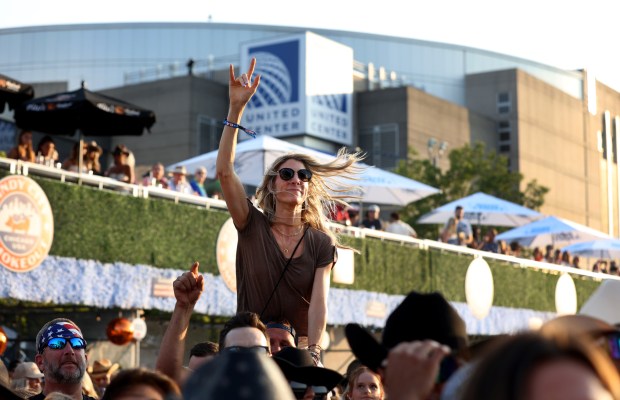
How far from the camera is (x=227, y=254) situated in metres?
17.7

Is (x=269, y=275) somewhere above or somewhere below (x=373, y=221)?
below

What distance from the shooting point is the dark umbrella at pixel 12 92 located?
17016 mm

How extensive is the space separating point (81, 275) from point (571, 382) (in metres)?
13.6

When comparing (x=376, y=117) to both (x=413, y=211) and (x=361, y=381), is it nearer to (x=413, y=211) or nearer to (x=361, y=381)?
(x=413, y=211)

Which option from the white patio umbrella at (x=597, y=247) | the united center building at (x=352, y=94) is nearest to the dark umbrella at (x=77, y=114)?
the white patio umbrella at (x=597, y=247)

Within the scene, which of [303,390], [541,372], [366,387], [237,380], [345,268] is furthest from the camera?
[345,268]

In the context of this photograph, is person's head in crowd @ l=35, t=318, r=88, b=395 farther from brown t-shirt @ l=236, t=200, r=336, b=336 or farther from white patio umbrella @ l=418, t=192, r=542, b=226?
white patio umbrella @ l=418, t=192, r=542, b=226

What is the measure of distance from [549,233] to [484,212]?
1808 mm

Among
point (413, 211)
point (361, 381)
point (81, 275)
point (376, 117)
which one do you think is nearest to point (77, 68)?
point (376, 117)

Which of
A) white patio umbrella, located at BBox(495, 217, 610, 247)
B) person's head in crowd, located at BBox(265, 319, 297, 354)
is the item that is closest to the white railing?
person's head in crowd, located at BBox(265, 319, 297, 354)

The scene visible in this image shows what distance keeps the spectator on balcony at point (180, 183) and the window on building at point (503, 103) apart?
49725 millimetres

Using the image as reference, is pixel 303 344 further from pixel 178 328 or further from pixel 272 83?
pixel 272 83

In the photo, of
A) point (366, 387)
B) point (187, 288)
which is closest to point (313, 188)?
point (366, 387)

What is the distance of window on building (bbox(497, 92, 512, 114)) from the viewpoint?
218 ft
